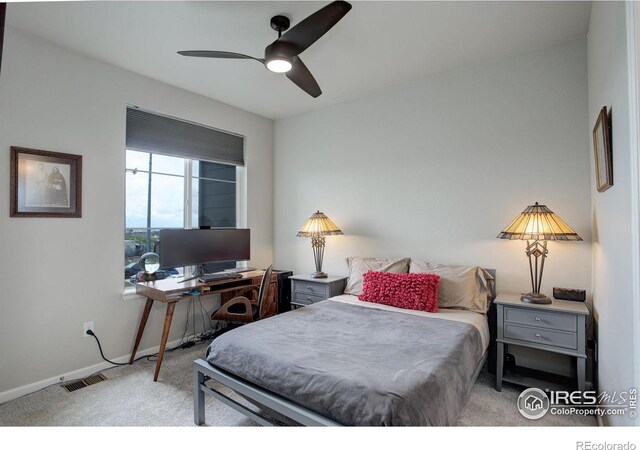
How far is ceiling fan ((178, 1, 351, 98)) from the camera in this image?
173 cm

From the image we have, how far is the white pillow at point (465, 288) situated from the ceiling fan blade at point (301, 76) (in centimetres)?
194


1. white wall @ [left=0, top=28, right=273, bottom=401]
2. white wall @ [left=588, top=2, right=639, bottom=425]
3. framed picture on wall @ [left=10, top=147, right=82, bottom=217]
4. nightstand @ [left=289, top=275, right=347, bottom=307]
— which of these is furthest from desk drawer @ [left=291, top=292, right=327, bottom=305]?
white wall @ [left=588, top=2, right=639, bottom=425]

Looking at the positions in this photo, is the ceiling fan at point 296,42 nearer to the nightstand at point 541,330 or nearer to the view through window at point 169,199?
the view through window at point 169,199

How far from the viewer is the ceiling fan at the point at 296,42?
1.73 metres

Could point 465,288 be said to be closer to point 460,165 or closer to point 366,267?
point 366,267

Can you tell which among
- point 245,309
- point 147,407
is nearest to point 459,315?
point 245,309

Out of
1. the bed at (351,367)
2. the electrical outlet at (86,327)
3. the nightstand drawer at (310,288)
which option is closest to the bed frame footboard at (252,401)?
the bed at (351,367)

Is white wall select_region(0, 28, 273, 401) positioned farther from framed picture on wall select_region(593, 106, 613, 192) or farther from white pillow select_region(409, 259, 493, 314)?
framed picture on wall select_region(593, 106, 613, 192)

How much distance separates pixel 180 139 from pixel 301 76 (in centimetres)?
179

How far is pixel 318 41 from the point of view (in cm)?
253

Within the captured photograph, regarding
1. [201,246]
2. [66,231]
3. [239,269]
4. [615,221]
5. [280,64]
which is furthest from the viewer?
[239,269]

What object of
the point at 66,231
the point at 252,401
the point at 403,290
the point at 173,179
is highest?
the point at 173,179

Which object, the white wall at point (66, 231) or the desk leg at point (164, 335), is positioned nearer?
the white wall at point (66, 231)
